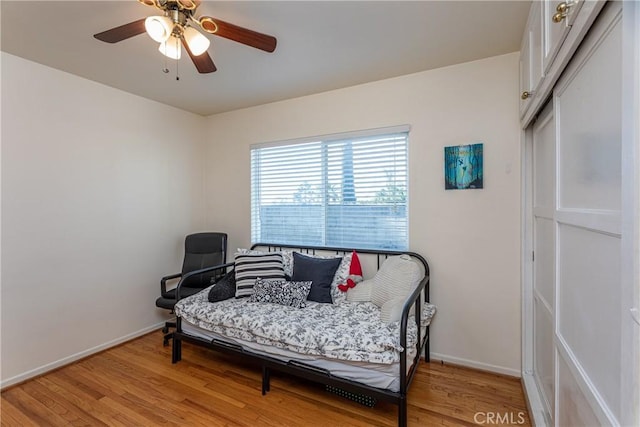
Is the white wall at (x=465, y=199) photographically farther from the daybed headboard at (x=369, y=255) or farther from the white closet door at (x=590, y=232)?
the white closet door at (x=590, y=232)

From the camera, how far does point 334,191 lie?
3018mm

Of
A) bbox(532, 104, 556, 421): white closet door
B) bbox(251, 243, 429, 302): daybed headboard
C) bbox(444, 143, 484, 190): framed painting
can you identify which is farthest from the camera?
bbox(251, 243, 429, 302): daybed headboard

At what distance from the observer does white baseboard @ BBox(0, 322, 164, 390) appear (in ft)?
7.40

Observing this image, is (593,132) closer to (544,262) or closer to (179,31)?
(544,262)

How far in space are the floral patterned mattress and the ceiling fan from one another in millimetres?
1784

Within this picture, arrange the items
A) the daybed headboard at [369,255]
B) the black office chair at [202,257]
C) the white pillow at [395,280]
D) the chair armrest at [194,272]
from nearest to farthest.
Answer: the white pillow at [395,280]
the daybed headboard at [369,255]
the chair armrest at [194,272]
the black office chair at [202,257]

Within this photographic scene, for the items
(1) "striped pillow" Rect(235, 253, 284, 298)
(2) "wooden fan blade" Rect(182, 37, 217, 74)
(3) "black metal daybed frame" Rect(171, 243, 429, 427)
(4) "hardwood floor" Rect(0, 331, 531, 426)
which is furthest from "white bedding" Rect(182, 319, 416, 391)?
(2) "wooden fan blade" Rect(182, 37, 217, 74)

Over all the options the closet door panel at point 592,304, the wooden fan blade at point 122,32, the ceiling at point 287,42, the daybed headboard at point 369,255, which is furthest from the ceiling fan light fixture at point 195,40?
the daybed headboard at point 369,255

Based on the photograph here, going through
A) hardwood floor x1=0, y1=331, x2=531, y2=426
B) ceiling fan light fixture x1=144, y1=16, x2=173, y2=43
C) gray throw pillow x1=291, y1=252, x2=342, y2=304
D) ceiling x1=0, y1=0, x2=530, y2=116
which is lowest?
hardwood floor x1=0, y1=331, x2=531, y2=426

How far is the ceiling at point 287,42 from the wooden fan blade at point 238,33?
0.84 feet

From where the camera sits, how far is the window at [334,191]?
2.72m

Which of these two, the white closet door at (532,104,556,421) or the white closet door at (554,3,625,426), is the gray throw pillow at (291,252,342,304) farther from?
the white closet door at (554,3,625,426)

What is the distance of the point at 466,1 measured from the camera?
5.56 feet

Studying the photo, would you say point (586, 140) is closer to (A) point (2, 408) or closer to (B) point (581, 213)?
(B) point (581, 213)
